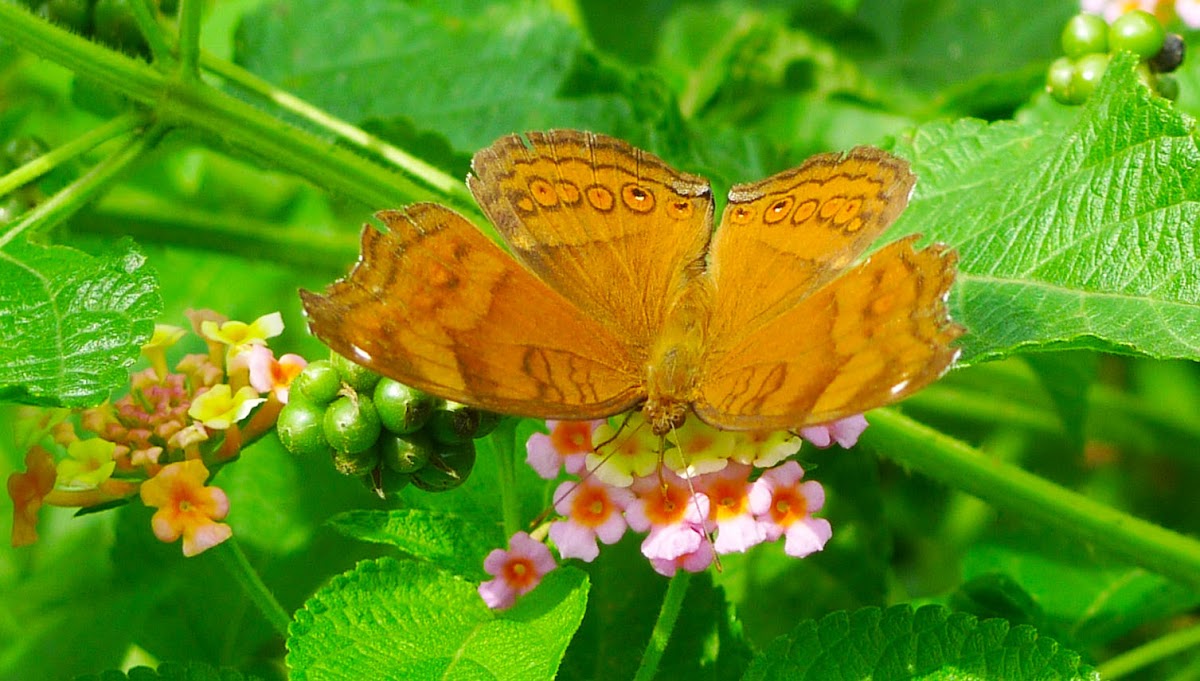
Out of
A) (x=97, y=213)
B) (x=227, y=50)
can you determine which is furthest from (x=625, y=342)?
(x=227, y=50)

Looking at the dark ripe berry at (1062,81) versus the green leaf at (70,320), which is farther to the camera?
the dark ripe berry at (1062,81)

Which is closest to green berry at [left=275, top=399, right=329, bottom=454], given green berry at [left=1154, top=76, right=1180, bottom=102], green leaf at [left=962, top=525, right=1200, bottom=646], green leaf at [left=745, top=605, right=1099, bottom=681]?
green leaf at [left=745, top=605, right=1099, bottom=681]

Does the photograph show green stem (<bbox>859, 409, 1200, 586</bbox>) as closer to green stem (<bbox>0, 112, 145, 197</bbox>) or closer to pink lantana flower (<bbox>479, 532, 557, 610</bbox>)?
pink lantana flower (<bbox>479, 532, 557, 610</bbox>)

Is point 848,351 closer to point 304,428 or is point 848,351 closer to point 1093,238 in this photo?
Result: point 1093,238

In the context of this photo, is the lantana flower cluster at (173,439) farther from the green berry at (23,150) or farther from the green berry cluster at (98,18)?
the green berry cluster at (98,18)

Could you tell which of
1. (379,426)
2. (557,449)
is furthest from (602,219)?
(379,426)

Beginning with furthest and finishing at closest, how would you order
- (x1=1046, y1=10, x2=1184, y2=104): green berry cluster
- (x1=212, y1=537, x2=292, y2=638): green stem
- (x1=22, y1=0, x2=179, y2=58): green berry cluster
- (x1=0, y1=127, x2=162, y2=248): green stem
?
(x1=22, y1=0, x2=179, y2=58): green berry cluster < (x1=1046, y1=10, x2=1184, y2=104): green berry cluster < (x1=0, y1=127, x2=162, y2=248): green stem < (x1=212, y1=537, x2=292, y2=638): green stem

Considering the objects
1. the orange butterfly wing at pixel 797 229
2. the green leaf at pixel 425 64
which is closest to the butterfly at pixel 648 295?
the orange butterfly wing at pixel 797 229
